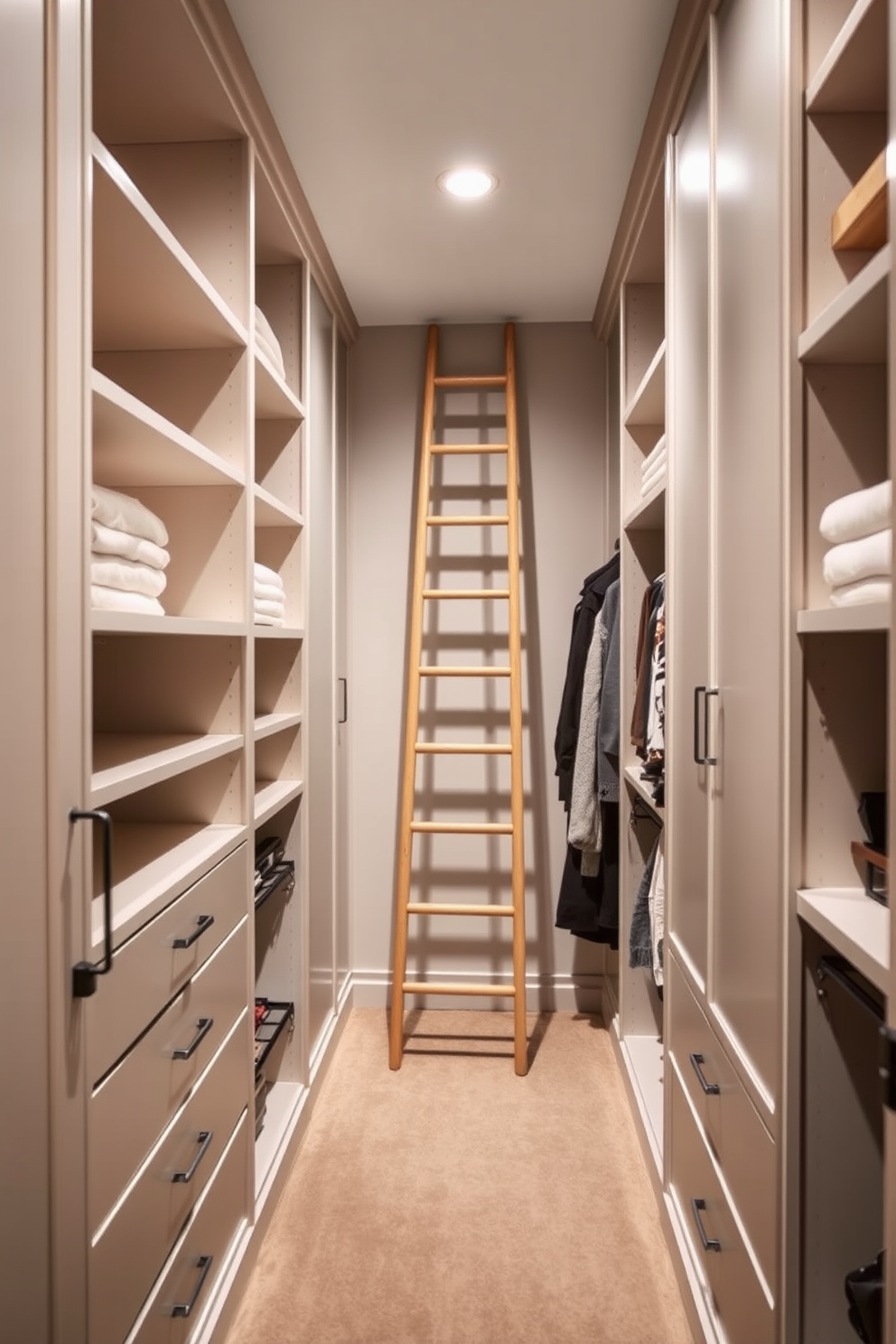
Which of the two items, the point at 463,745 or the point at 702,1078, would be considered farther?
the point at 463,745

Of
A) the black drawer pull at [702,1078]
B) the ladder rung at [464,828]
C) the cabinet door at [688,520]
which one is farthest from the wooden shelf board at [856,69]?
the ladder rung at [464,828]

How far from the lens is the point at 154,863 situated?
1.45 metres

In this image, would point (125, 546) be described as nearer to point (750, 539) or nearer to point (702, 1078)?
point (750, 539)

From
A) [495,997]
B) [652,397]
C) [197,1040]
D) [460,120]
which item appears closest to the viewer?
[197,1040]

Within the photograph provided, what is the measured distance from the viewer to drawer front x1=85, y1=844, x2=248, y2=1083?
1107 mm

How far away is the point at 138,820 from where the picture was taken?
5.70ft

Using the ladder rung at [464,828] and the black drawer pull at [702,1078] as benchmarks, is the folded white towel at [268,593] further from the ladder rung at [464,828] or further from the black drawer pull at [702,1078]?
the black drawer pull at [702,1078]

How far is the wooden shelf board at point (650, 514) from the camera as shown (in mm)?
1991

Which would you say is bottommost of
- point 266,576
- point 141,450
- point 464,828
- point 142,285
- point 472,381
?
point 464,828

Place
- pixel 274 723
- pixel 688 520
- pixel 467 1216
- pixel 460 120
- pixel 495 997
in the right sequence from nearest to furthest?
pixel 688 520 → pixel 460 120 → pixel 467 1216 → pixel 274 723 → pixel 495 997

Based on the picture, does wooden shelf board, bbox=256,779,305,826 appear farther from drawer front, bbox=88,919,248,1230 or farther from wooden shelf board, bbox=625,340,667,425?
wooden shelf board, bbox=625,340,667,425

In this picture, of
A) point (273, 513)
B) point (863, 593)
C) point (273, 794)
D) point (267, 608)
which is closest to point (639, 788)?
point (273, 794)

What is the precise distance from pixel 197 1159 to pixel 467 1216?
82 centimetres

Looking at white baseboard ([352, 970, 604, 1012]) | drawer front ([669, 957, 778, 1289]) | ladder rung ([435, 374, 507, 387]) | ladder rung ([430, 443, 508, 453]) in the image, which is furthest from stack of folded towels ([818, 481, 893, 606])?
white baseboard ([352, 970, 604, 1012])
